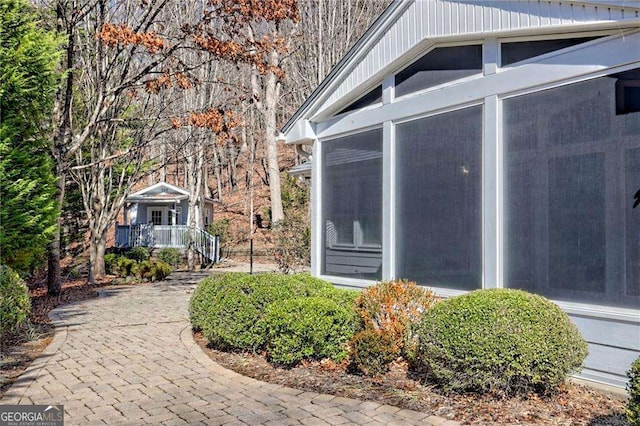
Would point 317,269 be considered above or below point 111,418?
above

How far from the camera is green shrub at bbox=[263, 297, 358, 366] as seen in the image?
17.1 ft

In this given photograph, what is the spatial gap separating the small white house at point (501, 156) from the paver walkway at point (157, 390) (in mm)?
2002

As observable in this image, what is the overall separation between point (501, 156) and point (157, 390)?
4176 millimetres

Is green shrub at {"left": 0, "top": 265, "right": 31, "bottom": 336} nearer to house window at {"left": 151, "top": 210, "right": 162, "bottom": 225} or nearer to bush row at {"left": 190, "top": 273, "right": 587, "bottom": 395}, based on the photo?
bush row at {"left": 190, "top": 273, "right": 587, "bottom": 395}

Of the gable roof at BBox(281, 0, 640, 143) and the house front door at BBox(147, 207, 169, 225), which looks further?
the house front door at BBox(147, 207, 169, 225)

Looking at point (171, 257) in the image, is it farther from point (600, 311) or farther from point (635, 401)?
point (635, 401)

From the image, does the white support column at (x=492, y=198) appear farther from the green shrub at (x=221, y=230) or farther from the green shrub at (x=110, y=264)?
the green shrub at (x=221, y=230)

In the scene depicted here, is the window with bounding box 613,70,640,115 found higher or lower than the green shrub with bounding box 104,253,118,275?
higher

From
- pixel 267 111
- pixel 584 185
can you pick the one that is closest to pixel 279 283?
pixel 584 185

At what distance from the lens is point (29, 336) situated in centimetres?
679

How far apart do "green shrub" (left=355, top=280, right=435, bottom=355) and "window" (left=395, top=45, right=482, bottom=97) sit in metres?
2.56

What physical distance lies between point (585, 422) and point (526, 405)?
44cm

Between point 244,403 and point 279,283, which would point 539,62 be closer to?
point 279,283

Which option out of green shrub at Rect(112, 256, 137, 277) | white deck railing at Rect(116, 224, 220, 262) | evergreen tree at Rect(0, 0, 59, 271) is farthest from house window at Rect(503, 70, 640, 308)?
white deck railing at Rect(116, 224, 220, 262)
